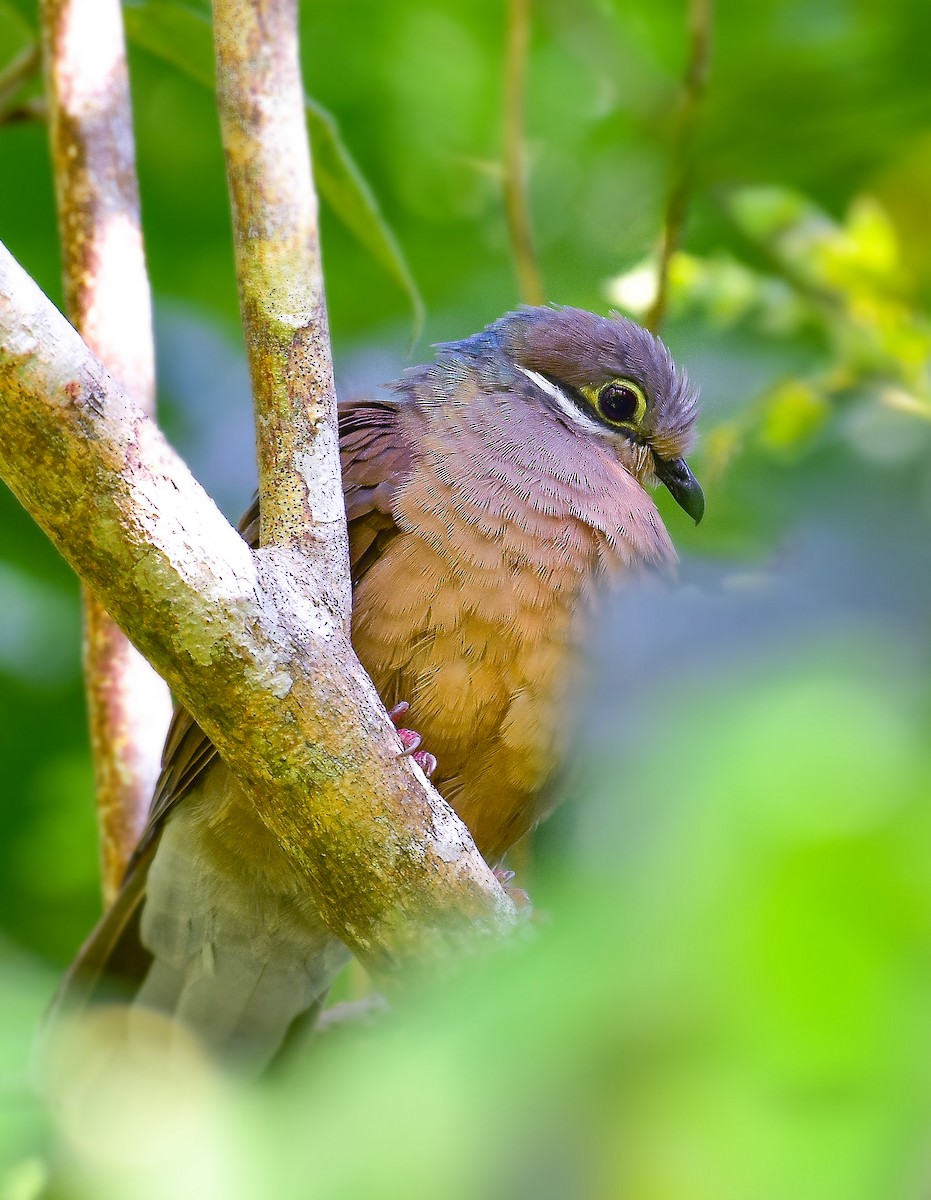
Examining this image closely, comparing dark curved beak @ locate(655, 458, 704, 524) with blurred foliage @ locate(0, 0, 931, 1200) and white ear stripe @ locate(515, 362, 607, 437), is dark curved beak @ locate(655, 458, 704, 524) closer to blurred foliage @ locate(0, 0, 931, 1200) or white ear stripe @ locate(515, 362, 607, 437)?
white ear stripe @ locate(515, 362, 607, 437)

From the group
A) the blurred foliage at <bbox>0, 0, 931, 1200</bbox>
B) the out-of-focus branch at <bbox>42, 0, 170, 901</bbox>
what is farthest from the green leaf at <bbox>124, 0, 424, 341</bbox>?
the blurred foliage at <bbox>0, 0, 931, 1200</bbox>

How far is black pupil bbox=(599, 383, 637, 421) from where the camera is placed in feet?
12.6

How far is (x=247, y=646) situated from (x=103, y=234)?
1.80 metres

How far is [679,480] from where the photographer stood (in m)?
3.86

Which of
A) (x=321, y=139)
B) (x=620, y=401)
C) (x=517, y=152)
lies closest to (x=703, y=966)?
(x=321, y=139)

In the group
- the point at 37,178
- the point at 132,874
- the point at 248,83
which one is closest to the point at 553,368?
the point at 248,83

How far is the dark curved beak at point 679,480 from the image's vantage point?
3792mm

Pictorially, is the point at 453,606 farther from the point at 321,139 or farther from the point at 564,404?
the point at 321,139

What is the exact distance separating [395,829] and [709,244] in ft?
9.64

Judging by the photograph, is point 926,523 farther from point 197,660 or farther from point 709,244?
point 709,244

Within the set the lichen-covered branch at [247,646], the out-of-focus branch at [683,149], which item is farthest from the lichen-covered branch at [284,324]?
the out-of-focus branch at [683,149]

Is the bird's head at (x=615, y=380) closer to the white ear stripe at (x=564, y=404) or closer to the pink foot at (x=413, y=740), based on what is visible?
the white ear stripe at (x=564, y=404)

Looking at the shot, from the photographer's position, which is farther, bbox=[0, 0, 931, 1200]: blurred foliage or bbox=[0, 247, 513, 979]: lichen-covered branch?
bbox=[0, 247, 513, 979]: lichen-covered branch

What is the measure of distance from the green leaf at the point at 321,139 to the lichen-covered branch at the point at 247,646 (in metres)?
1.35
